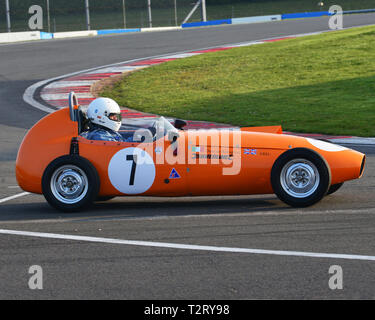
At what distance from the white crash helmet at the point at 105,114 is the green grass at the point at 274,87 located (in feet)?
24.1

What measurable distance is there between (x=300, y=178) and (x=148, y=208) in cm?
190

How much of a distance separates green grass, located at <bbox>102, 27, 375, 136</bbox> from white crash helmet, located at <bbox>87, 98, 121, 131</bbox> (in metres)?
7.35

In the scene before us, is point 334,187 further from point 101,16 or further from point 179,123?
point 101,16

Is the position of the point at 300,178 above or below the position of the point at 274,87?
below

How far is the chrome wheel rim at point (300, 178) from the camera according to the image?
7.95 m

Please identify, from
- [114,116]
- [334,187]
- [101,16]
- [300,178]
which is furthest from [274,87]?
[101,16]

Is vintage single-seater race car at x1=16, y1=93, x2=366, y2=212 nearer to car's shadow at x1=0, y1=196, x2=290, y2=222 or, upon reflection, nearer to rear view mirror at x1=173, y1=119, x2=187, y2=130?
rear view mirror at x1=173, y1=119, x2=187, y2=130

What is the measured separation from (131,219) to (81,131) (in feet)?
4.82

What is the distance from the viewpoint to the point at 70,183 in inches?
329

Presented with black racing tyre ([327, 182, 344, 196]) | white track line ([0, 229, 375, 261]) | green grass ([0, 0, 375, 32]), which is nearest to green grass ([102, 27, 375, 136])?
black racing tyre ([327, 182, 344, 196])

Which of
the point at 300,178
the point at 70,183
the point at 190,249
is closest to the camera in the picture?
the point at 190,249

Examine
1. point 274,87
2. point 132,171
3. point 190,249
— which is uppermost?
point 274,87

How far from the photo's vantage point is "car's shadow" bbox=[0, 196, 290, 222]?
8125 mm

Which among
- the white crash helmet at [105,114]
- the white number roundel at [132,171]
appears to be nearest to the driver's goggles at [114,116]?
the white crash helmet at [105,114]
